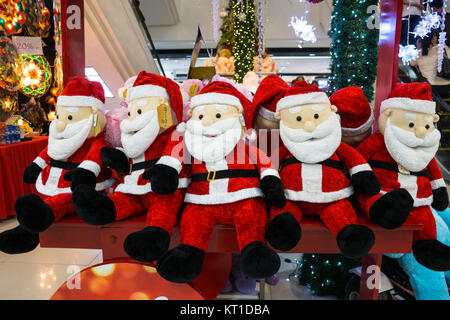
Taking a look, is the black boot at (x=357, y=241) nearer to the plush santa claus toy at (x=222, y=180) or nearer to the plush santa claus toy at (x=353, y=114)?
the plush santa claus toy at (x=222, y=180)

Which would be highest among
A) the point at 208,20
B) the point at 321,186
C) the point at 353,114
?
the point at 208,20

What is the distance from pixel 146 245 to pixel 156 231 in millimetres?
56

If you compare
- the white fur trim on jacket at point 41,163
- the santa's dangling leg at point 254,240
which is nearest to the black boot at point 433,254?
the santa's dangling leg at point 254,240

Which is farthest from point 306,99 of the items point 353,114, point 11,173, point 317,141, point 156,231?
point 11,173

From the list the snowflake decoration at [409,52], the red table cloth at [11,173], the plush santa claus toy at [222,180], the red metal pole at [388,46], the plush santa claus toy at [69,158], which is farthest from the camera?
the snowflake decoration at [409,52]

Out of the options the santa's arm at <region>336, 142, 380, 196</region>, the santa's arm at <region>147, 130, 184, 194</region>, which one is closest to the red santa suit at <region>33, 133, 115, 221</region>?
the santa's arm at <region>147, 130, 184, 194</region>

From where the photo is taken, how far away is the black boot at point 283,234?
930 millimetres

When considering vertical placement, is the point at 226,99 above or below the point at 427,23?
below

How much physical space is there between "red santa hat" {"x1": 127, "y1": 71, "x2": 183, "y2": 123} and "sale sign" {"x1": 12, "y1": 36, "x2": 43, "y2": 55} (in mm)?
3593

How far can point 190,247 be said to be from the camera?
3.13ft

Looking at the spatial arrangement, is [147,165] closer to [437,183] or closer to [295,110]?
[295,110]

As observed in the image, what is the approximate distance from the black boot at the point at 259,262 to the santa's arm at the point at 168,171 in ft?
1.10

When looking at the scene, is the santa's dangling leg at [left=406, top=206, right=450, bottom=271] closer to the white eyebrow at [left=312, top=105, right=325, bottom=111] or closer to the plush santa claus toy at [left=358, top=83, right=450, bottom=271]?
the plush santa claus toy at [left=358, top=83, right=450, bottom=271]
